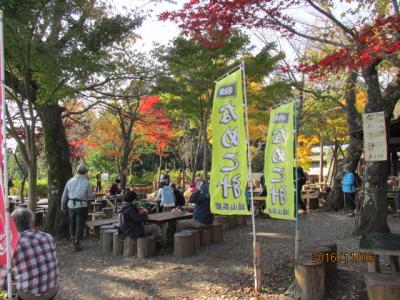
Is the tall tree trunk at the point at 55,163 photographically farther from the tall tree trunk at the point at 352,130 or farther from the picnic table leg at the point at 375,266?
the tall tree trunk at the point at 352,130

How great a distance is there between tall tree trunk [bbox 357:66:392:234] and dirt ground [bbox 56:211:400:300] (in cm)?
65

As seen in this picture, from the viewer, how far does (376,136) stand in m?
6.59

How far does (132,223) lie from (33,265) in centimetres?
409

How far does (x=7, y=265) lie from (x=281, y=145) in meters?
3.91

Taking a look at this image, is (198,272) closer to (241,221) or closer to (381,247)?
(381,247)

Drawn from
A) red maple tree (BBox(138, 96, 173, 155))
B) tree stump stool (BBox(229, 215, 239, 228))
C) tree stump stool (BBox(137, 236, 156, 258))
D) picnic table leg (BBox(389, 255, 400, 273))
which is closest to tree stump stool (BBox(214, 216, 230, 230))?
tree stump stool (BBox(229, 215, 239, 228))

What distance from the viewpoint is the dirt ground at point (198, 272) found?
5.41 m

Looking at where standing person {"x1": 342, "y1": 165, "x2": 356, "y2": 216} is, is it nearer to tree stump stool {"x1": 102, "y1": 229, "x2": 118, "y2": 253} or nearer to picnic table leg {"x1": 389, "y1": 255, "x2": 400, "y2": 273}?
picnic table leg {"x1": 389, "y1": 255, "x2": 400, "y2": 273}

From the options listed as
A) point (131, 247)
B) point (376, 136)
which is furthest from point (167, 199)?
point (376, 136)

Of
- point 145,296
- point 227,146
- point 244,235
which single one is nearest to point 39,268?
point 145,296

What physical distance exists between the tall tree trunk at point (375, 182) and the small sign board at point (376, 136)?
1043mm

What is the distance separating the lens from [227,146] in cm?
533

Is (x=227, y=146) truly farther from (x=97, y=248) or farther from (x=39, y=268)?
(x=97, y=248)
